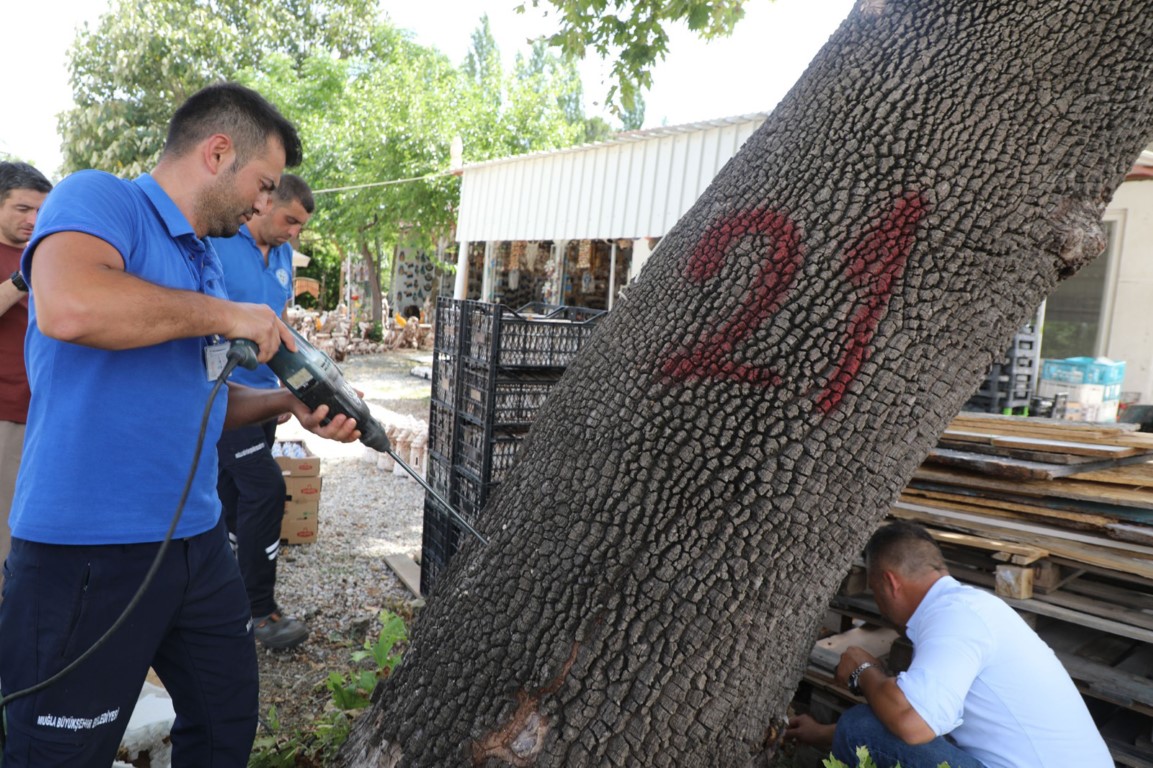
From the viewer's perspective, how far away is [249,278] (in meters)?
3.85

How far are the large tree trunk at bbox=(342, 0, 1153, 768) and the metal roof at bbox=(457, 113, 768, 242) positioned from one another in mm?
6044

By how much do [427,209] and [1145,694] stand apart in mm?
17671

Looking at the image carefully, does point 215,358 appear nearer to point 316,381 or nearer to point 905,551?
point 316,381

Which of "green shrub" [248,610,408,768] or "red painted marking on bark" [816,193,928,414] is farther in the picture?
"green shrub" [248,610,408,768]

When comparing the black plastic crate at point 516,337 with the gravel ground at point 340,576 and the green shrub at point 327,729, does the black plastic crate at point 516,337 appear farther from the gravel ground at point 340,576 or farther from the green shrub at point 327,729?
the gravel ground at point 340,576

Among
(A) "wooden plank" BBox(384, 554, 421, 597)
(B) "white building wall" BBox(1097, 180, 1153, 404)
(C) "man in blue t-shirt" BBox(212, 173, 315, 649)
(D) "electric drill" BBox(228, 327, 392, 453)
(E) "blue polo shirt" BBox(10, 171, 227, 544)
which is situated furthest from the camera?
(B) "white building wall" BBox(1097, 180, 1153, 404)

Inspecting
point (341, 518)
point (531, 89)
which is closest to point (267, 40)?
point (531, 89)

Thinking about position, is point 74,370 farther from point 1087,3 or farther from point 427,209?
point 427,209

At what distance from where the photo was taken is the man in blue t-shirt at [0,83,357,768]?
168 centimetres

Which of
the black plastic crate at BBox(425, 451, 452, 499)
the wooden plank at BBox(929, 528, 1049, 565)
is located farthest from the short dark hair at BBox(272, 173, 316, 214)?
the wooden plank at BBox(929, 528, 1049, 565)

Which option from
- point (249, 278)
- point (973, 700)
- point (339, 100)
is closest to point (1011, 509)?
point (973, 700)

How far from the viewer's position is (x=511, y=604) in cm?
198

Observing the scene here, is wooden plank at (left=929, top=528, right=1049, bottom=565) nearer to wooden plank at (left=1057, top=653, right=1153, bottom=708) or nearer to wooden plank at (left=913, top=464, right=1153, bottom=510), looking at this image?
wooden plank at (left=913, top=464, right=1153, bottom=510)

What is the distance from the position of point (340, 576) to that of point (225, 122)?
3.69 m
